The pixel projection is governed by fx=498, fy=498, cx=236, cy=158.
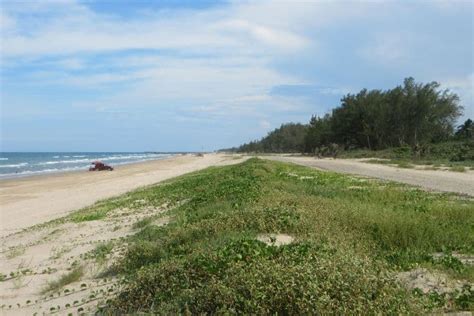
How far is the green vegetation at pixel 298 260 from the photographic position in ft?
16.3

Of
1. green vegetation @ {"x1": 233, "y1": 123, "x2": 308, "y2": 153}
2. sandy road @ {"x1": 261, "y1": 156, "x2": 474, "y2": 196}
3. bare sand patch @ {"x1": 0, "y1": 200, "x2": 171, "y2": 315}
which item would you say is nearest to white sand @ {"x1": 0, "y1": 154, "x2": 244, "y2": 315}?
bare sand patch @ {"x1": 0, "y1": 200, "x2": 171, "y2": 315}

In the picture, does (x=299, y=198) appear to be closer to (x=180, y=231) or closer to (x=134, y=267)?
(x=180, y=231)

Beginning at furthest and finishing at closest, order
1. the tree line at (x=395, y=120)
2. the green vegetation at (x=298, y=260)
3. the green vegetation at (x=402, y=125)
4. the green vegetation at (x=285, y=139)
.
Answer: the green vegetation at (x=285, y=139) → the tree line at (x=395, y=120) → the green vegetation at (x=402, y=125) → the green vegetation at (x=298, y=260)

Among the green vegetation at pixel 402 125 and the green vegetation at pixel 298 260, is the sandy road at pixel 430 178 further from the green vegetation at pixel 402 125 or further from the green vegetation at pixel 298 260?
the green vegetation at pixel 402 125

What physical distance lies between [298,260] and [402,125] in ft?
209

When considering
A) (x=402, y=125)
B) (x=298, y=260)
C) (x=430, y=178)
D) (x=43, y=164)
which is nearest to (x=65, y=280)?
(x=298, y=260)

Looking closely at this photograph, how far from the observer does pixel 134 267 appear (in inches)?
338

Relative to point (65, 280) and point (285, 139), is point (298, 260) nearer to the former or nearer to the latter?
point (65, 280)

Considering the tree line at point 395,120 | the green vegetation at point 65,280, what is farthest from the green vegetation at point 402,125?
the green vegetation at point 65,280

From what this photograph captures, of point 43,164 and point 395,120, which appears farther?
point 43,164

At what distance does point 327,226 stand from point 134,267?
341 centimetres

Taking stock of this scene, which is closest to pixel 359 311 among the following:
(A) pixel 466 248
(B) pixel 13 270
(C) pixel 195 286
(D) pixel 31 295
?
(C) pixel 195 286

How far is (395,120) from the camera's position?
217ft

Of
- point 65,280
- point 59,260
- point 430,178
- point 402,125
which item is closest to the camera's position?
point 65,280
